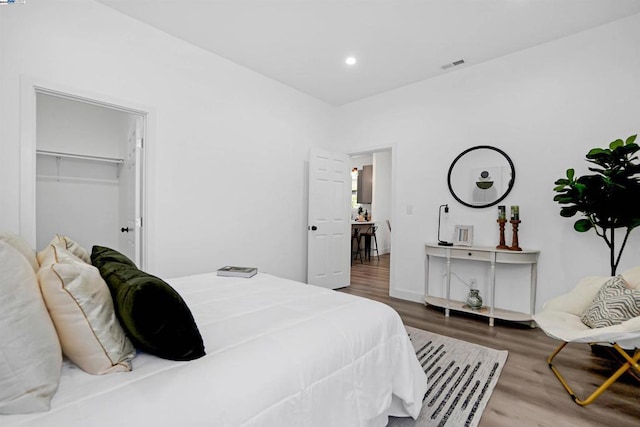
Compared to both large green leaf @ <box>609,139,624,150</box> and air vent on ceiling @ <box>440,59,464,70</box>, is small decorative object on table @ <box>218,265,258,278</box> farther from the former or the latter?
air vent on ceiling @ <box>440,59,464,70</box>

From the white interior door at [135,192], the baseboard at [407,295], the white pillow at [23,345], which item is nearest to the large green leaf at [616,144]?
the baseboard at [407,295]

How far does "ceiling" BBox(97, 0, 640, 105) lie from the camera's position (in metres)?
2.66

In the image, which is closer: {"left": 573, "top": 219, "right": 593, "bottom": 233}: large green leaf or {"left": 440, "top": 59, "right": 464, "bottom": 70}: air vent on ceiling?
{"left": 573, "top": 219, "right": 593, "bottom": 233}: large green leaf

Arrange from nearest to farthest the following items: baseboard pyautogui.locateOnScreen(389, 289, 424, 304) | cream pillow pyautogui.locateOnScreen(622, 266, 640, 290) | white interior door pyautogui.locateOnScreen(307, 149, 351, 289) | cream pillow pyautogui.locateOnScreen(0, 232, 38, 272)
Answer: cream pillow pyautogui.locateOnScreen(0, 232, 38, 272)
cream pillow pyautogui.locateOnScreen(622, 266, 640, 290)
baseboard pyautogui.locateOnScreen(389, 289, 424, 304)
white interior door pyautogui.locateOnScreen(307, 149, 351, 289)

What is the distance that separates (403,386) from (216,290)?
125 cm

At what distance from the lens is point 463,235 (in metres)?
3.68

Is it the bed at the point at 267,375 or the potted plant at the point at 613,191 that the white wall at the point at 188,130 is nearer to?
the bed at the point at 267,375

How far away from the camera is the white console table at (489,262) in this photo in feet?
10.3

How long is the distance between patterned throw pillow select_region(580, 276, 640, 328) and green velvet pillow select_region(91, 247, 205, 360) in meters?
2.45

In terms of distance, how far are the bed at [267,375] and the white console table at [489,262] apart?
2.00m

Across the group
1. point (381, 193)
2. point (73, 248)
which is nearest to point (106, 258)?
point (73, 248)

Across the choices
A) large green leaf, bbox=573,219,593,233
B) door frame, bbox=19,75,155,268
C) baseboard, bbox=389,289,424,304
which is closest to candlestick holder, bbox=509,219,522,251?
large green leaf, bbox=573,219,593,233

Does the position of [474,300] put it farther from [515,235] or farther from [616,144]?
[616,144]

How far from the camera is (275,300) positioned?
182 cm
